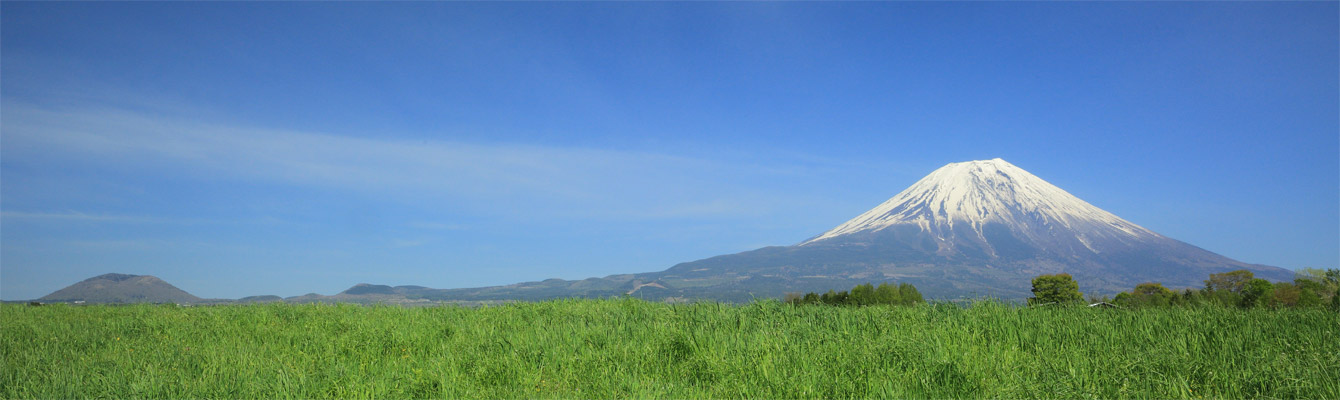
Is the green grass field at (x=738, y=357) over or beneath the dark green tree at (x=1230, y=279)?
over

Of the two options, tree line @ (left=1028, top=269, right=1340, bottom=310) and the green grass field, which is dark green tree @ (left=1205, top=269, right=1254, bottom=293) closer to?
tree line @ (left=1028, top=269, right=1340, bottom=310)

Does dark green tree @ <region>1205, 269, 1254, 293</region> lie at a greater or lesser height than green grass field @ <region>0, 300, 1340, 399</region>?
lesser

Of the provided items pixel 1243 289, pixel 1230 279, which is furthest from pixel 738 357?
pixel 1230 279

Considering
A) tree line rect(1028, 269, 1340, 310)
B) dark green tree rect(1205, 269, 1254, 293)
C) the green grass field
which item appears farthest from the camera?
dark green tree rect(1205, 269, 1254, 293)

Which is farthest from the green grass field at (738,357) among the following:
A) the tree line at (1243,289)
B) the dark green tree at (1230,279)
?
the dark green tree at (1230,279)

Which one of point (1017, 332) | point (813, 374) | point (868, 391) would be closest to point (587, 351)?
point (813, 374)

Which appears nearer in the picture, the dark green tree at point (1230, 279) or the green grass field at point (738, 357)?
the green grass field at point (738, 357)

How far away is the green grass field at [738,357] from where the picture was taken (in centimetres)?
629

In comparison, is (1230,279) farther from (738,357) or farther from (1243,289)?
(738,357)

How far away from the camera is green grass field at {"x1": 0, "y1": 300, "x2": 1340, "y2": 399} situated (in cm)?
629

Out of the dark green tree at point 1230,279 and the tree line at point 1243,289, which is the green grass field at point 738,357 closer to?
the tree line at point 1243,289

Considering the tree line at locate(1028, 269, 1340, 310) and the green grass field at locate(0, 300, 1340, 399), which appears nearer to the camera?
the green grass field at locate(0, 300, 1340, 399)

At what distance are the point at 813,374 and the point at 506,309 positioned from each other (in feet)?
26.8

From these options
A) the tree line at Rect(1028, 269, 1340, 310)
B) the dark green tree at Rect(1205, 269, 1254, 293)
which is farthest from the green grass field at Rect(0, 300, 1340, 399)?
the dark green tree at Rect(1205, 269, 1254, 293)
